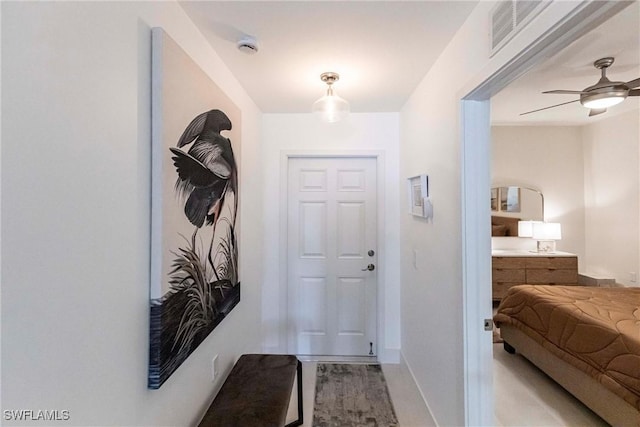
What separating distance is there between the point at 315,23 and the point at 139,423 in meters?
1.78

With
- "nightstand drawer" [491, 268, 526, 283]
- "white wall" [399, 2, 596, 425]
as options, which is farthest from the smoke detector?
"nightstand drawer" [491, 268, 526, 283]

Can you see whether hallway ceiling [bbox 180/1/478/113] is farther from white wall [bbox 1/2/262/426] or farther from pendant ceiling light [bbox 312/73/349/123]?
white wall [bbox 1/2/262/426]

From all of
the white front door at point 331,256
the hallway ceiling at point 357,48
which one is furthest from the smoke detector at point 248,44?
the white front door at point 331,256

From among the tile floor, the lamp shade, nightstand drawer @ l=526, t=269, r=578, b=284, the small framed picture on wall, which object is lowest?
the tile floor

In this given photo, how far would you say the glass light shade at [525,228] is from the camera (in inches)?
162

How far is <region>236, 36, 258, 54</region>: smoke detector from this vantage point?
1575 millimetres

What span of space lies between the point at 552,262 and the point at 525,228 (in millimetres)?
532

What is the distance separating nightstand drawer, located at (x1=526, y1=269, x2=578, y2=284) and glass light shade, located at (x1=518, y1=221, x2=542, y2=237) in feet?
1.65

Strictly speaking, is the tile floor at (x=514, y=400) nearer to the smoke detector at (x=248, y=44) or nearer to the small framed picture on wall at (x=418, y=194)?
the small framed picture on wall at (x=418, y=194)

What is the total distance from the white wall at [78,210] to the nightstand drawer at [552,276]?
14.6 ft

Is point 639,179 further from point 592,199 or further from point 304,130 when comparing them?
point 304,130

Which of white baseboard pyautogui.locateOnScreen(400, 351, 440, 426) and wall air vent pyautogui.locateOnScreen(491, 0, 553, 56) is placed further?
white baseboard pyautogui.locateOnScreen(400, 351, 440, 426)

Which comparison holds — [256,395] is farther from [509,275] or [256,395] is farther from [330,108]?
[509,275]

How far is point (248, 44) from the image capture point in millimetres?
1591
